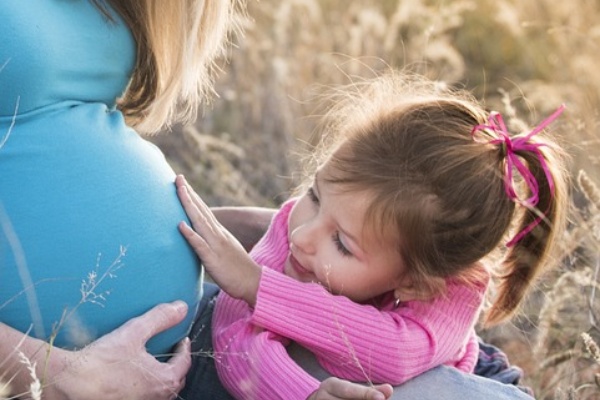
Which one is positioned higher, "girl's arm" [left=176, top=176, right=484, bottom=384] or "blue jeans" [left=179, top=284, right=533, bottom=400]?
"girl's arm" [left=176, top=176, right=484, bottom=384]

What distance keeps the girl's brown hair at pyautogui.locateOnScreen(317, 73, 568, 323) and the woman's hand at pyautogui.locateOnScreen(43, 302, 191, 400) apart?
21.9 inches

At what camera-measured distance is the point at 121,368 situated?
7.68ft

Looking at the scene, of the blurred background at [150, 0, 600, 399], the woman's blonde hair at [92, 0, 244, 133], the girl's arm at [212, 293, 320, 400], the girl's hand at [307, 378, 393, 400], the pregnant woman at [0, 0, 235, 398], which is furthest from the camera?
the blurred background at [150, 0, 600, 399]

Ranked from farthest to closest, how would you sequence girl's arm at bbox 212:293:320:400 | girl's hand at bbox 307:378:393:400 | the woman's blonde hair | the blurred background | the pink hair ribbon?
the blurred background, the woman's blonde hair, the pink hair ribbon, girl's arm at bbox 212:293:320:400, girl's hand at bbox 307:378:393:400

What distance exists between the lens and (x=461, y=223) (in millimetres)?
2506

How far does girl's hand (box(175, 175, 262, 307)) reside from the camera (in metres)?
2.55

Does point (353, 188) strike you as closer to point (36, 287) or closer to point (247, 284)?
point (247, 284)

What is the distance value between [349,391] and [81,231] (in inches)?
27.4

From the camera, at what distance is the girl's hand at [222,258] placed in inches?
101

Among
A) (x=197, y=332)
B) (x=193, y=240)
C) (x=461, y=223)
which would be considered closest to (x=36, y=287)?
(x=193, y=240)

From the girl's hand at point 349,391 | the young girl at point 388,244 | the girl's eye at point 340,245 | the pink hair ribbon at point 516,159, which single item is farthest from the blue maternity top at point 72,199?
the pink hair ribbon at point 516,159

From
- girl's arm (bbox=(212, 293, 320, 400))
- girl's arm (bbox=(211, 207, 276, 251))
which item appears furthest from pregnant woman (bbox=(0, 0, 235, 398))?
girl's arm (bbox=(211, 207, 276, 251))

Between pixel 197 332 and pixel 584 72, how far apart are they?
2.70 metres

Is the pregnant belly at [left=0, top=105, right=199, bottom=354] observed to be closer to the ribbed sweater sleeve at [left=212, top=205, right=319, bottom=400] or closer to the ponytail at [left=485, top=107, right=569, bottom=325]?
the ribbed sweater sleeve at [left=212, top=205, right=319, bottom=400]
